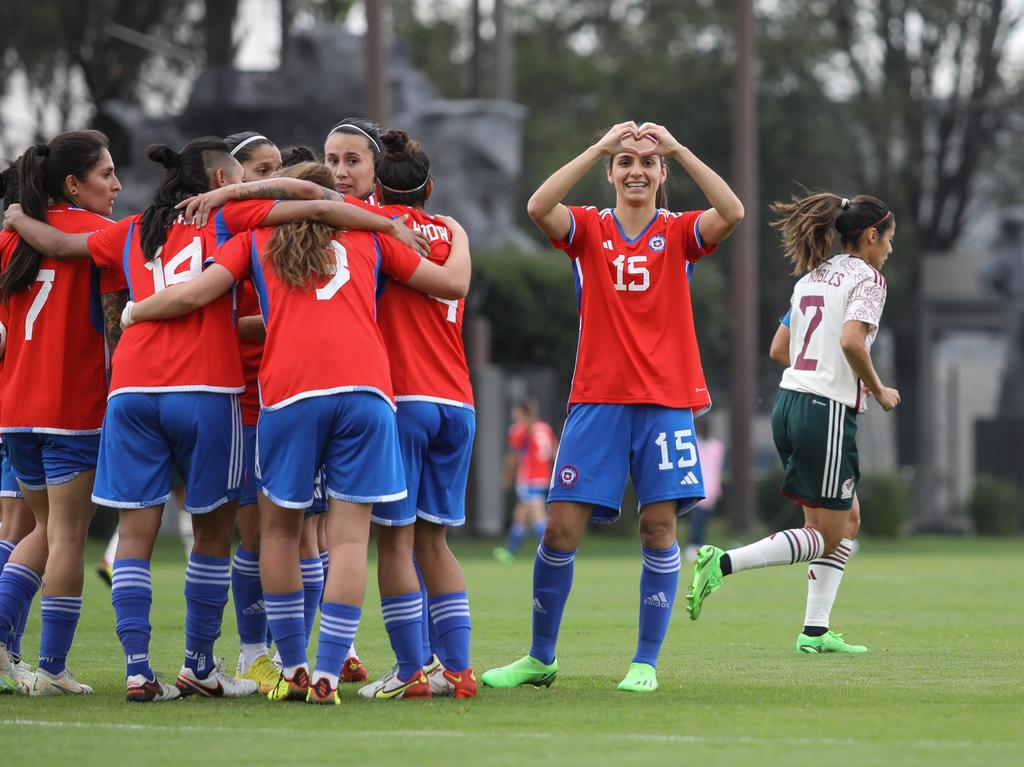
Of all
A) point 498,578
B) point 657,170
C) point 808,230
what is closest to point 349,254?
point 657,170

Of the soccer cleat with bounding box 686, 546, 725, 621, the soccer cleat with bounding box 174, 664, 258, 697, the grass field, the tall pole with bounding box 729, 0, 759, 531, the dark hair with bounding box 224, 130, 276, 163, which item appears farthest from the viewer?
the tall pole with bounding box 729, 0, 759, 531

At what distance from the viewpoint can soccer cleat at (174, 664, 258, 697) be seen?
7.13 meters

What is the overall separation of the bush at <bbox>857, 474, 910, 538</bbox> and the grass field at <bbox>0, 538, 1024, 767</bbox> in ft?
58.8

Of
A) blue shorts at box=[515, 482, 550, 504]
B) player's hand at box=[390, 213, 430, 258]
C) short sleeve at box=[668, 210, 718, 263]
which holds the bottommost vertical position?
blue shorts at box=[515, 482, 550, 504]

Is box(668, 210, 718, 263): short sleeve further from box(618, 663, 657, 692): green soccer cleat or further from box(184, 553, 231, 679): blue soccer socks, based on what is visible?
box(184, 553, 231, 679): blue soccer socks

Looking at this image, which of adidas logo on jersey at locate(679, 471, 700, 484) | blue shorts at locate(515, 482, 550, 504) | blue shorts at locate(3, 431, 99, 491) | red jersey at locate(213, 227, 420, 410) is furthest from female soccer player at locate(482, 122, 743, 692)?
blue shorts at locate(515, 482, 550, 504)

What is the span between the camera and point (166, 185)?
7152 mm

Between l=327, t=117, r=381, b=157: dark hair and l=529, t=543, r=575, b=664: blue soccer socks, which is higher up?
l=327, t=117, r=381, b=157: dark hair

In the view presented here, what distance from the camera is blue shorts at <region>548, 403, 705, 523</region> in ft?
24.3

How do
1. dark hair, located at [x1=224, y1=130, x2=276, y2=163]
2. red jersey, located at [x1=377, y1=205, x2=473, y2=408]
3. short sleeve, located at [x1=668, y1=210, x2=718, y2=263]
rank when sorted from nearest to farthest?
red jersey, located at [x1=377, y1=205, x2=473, y2=408] < short sleeve, located at [x1=668, y1=210, x2=718, y2=263] < dark hair, located at [x1=224, y1=130, x2=276, y2=163]

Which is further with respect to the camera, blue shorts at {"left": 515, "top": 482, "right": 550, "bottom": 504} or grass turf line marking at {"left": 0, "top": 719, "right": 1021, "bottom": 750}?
blue shorts at {"left": 515, "top": 482, "right": 550, "bottom": 504}

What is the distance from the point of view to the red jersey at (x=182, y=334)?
683 centimetres

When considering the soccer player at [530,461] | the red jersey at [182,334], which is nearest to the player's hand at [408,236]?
the red jersey at [182,334]

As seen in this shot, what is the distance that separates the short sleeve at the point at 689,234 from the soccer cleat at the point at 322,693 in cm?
239
